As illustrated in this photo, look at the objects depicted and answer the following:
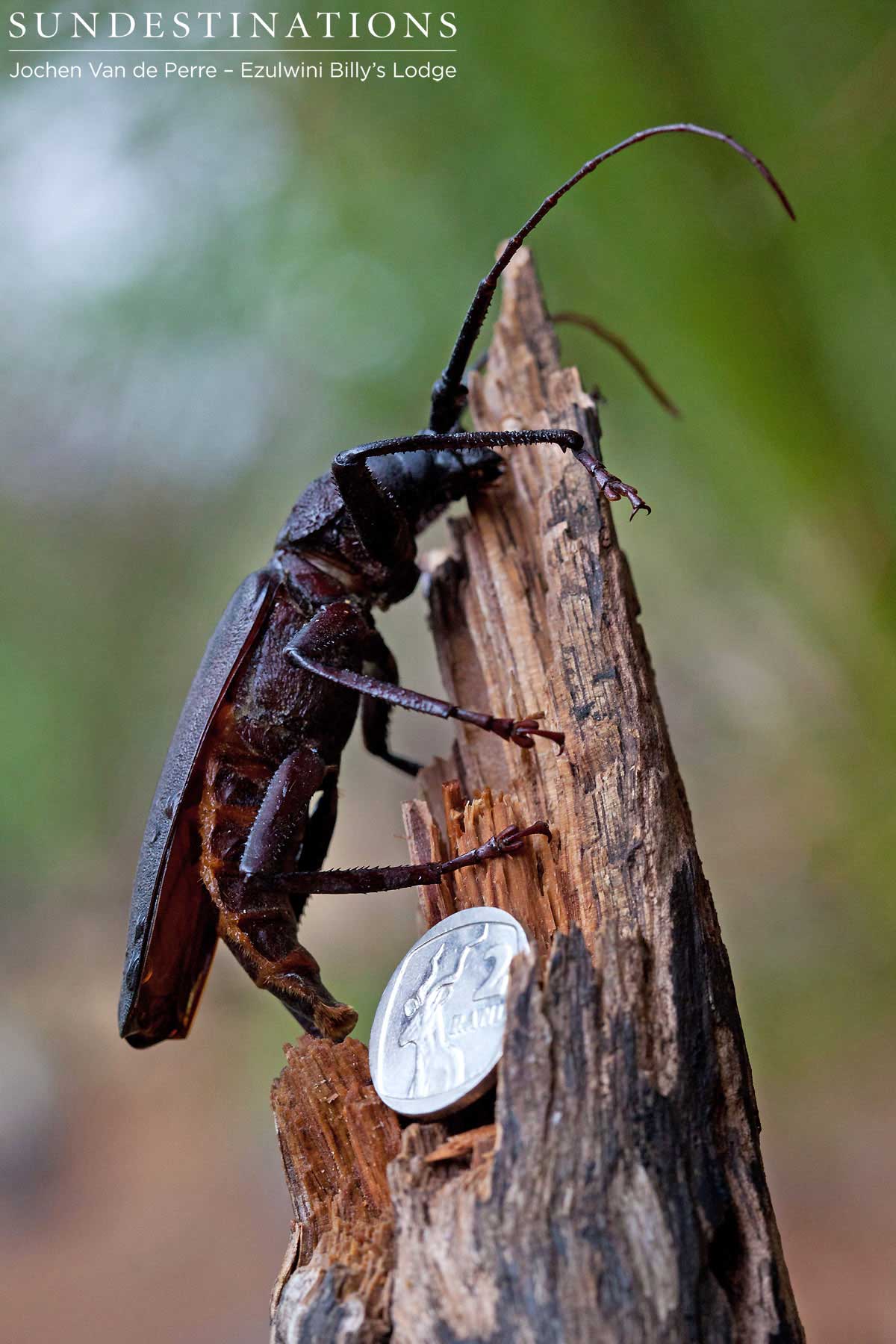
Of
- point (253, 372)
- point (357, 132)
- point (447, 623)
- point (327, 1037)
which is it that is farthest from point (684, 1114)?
point (357, 132)

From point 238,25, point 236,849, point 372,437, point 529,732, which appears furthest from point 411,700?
point 238,25

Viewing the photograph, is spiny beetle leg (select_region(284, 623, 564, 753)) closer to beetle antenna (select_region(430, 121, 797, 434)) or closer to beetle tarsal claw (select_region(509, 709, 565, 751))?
beetle tarsal claw (select_region(509, 709, 565, 751))

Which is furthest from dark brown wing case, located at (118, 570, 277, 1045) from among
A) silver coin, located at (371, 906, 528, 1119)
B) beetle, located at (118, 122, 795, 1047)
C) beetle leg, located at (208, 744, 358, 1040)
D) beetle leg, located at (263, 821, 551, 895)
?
silver coin, located at (371, 906, 528, 1119)

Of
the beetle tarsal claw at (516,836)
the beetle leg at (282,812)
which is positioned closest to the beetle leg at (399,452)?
the beetle leg at (282,812)

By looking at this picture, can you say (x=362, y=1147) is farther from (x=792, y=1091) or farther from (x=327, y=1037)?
(x=792, y=1091)

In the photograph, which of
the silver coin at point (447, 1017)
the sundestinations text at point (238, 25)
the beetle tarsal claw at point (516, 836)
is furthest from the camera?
the sundestinations text at point (238, 25)

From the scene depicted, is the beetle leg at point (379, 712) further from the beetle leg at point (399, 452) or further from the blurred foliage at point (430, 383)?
the blurred foliage at point (430, 383)

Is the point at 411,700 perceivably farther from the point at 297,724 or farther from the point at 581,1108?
the point at 581,1108
